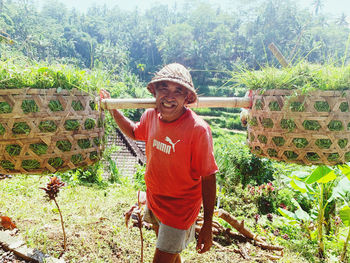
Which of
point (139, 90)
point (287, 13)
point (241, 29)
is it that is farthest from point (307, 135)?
point (241, 29)

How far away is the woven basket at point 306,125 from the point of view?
1326 mm

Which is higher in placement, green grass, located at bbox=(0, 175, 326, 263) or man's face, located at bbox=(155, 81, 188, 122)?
man's face, located at bbox=(155, 81, 188, 122)

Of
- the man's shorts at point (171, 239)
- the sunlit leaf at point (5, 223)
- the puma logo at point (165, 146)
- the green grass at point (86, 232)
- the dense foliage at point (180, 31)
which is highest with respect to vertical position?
the dense foliage at point (180, 31)

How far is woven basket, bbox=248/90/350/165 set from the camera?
4.35 feet

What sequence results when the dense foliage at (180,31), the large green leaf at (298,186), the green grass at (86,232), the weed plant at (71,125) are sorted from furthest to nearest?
the dense foliage at (180,31) → the large green leaf at (298,186) → the green grass at (86,232) → the weed plant at (71,125)

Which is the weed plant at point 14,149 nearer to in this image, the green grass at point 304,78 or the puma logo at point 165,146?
the puma logo at point 165,146

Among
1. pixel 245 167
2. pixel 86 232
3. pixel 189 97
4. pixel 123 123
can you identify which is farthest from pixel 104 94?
pixel 245 167

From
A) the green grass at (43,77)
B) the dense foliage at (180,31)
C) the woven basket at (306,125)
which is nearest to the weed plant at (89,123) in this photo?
the green grass at (43,77)

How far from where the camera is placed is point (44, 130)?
4.11 feet

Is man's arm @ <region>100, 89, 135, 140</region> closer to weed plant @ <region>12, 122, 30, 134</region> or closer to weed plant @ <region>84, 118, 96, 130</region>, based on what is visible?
weed plant @ <region>84, 118, 96, 130</region>

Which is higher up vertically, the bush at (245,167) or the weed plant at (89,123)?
the weed plant at (89,123)

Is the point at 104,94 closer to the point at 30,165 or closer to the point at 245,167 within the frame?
the point at 30,165

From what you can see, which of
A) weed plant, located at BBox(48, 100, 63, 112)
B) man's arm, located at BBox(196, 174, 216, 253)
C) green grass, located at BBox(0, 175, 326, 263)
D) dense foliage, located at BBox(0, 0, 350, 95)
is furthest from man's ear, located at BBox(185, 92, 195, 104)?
dense foliage, located at BBox(0, 0, 350, 95)

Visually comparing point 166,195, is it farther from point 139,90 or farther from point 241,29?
point 241,29
